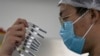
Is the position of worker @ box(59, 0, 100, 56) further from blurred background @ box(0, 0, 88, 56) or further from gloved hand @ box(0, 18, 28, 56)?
blurred background @ box(0, 0, 88, 56)

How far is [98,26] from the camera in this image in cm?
143

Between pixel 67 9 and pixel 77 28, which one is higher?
pixel 67 9

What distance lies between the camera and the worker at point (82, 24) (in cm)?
143

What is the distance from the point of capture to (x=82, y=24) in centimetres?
146

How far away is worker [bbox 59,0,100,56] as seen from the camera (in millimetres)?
1431

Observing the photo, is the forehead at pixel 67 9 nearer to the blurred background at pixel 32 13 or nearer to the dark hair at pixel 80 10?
the dark hair at pixel 80 10

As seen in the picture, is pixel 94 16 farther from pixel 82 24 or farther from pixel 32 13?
pixel 32 13

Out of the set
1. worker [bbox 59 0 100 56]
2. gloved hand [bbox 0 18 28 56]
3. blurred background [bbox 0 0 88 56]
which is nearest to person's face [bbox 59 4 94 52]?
worker [bbox 59 0 100 56]

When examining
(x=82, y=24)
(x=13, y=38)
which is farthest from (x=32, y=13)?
(x=82, y=24)

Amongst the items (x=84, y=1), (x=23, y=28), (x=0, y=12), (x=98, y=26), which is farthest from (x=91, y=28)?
A: (x=0, y=12)

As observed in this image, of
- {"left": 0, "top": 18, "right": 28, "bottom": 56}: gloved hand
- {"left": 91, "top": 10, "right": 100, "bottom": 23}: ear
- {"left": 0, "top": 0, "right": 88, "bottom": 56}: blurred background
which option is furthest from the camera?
{"left": 0, "top": 0, "right": 88, "bottom": 56}: blurred background

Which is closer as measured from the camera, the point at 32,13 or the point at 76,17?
the point at 76,17

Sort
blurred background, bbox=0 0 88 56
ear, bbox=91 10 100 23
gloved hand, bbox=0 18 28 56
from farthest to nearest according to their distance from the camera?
blurred background, bbox=0 0 88 56, gloved hand, bbox=0 18 28 56, ear, bbox=91 10 100 23

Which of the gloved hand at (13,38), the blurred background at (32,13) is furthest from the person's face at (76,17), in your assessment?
the blurred background at (32,13)
